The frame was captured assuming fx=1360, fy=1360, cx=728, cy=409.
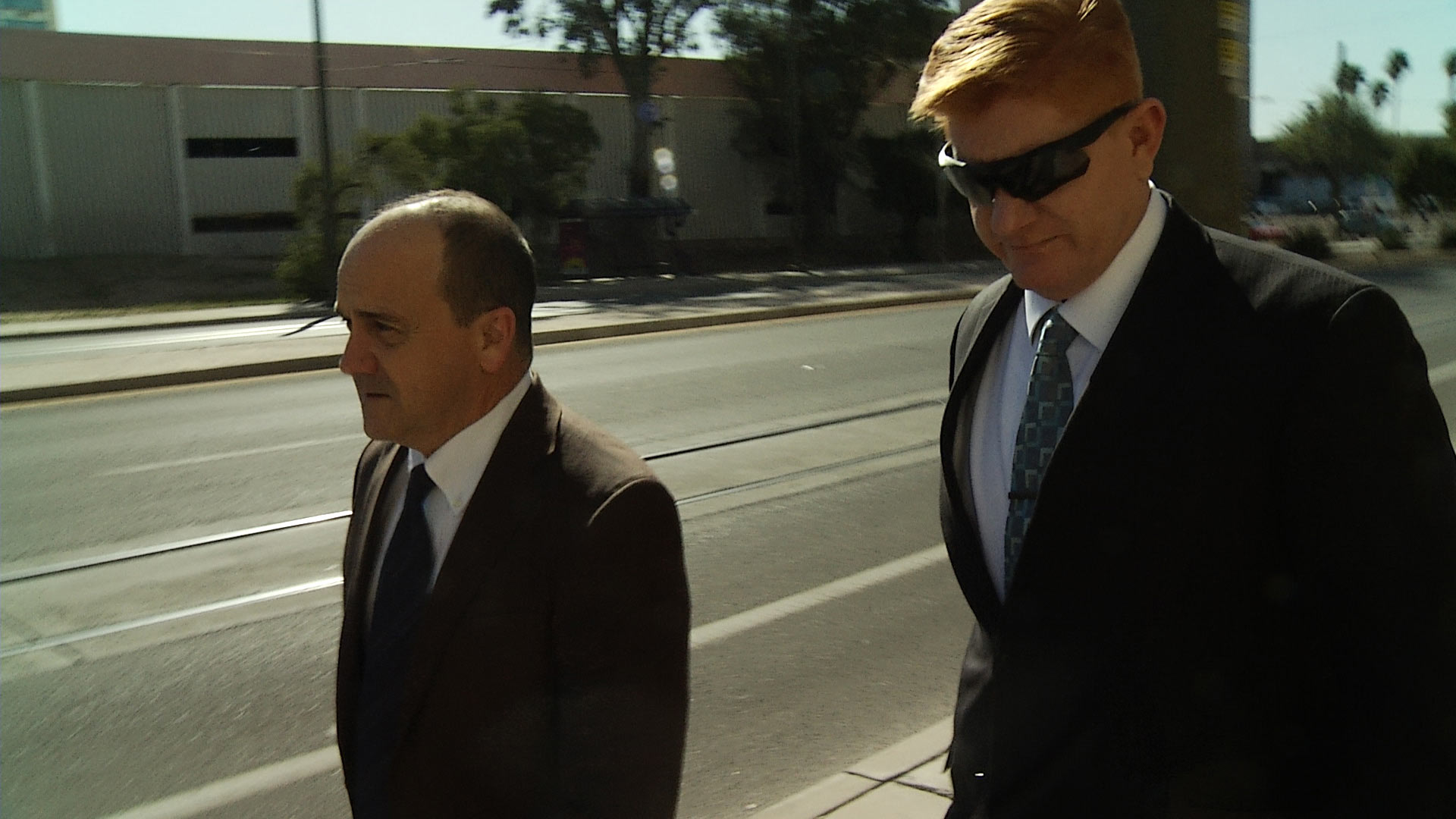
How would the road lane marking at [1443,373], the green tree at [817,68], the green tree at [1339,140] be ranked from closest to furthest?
the road lane marking at [1443,373] < the green tree at [817,68] < the green tree at [1339,140]

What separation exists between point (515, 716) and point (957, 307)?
20116 mm

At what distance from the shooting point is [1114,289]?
178 centimetres

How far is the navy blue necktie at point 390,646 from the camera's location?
6.10 ft

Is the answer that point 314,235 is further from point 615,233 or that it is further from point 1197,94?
point 1197,94

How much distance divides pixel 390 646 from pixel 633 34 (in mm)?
41730

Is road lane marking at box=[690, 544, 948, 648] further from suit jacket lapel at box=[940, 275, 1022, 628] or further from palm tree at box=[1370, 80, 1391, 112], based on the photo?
palm tree at box=[1370, 80, 1391, 112]

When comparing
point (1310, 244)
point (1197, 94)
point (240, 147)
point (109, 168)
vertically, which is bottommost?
point (1310, 244)

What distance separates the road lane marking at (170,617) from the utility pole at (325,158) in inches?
824

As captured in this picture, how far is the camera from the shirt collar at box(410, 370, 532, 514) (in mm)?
1963

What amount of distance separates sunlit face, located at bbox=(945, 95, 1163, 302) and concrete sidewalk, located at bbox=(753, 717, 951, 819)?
211cm

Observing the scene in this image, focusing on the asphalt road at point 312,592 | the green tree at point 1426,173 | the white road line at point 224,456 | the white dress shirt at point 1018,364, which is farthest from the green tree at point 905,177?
the white dress shirt at point 1018,364

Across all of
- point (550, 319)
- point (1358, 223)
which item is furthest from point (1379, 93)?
point (550, 319)

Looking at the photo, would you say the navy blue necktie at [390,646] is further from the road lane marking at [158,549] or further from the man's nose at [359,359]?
the road lane marking at [158,549]

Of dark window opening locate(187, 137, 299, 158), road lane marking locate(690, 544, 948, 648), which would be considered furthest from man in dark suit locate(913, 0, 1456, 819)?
dark window opening locate(187, 137, 299, 158)
